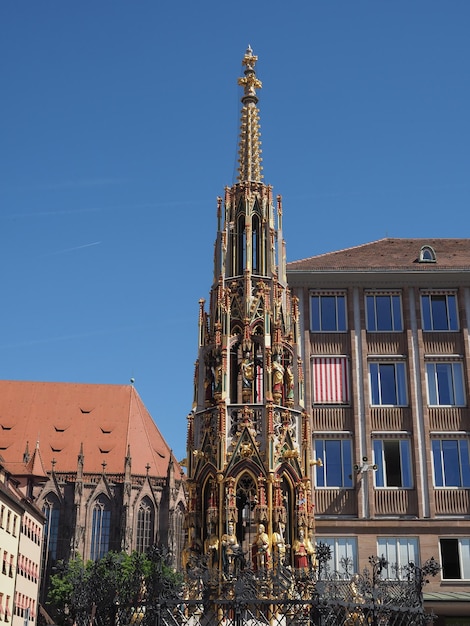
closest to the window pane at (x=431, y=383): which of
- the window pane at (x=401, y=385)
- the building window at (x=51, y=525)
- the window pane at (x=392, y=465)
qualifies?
the window pane at (x=401, y=385)

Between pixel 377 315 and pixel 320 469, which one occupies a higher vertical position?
pixel 377 315

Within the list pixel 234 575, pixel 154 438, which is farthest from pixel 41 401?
pixel 234 575

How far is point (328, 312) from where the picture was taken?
3516 cm

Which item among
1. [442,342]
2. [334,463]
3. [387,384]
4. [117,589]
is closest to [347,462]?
[334,463]

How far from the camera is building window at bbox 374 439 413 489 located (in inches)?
1284

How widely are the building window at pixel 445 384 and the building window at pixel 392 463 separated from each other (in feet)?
6.94

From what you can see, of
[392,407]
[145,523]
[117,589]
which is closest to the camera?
[117,589]

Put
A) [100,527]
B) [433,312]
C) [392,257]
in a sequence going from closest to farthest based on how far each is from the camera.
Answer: [433,312] → [392,257] → [100,527]

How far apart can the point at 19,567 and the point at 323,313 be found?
3246cm

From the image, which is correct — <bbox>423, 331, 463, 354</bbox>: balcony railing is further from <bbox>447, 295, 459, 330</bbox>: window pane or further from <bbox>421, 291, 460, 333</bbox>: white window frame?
<bbox>447, 295, 459, 330</bbox>: window pane

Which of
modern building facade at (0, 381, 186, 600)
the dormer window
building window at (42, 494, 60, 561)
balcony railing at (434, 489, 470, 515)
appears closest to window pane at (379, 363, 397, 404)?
balcony railing at (434, 489, 470, 515)

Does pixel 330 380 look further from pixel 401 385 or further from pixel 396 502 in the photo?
pixel 396 502

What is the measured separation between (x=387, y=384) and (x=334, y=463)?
369 centimetres

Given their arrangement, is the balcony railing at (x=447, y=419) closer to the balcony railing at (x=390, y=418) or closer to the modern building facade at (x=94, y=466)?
the balcony railing at (x=390, y=418)
